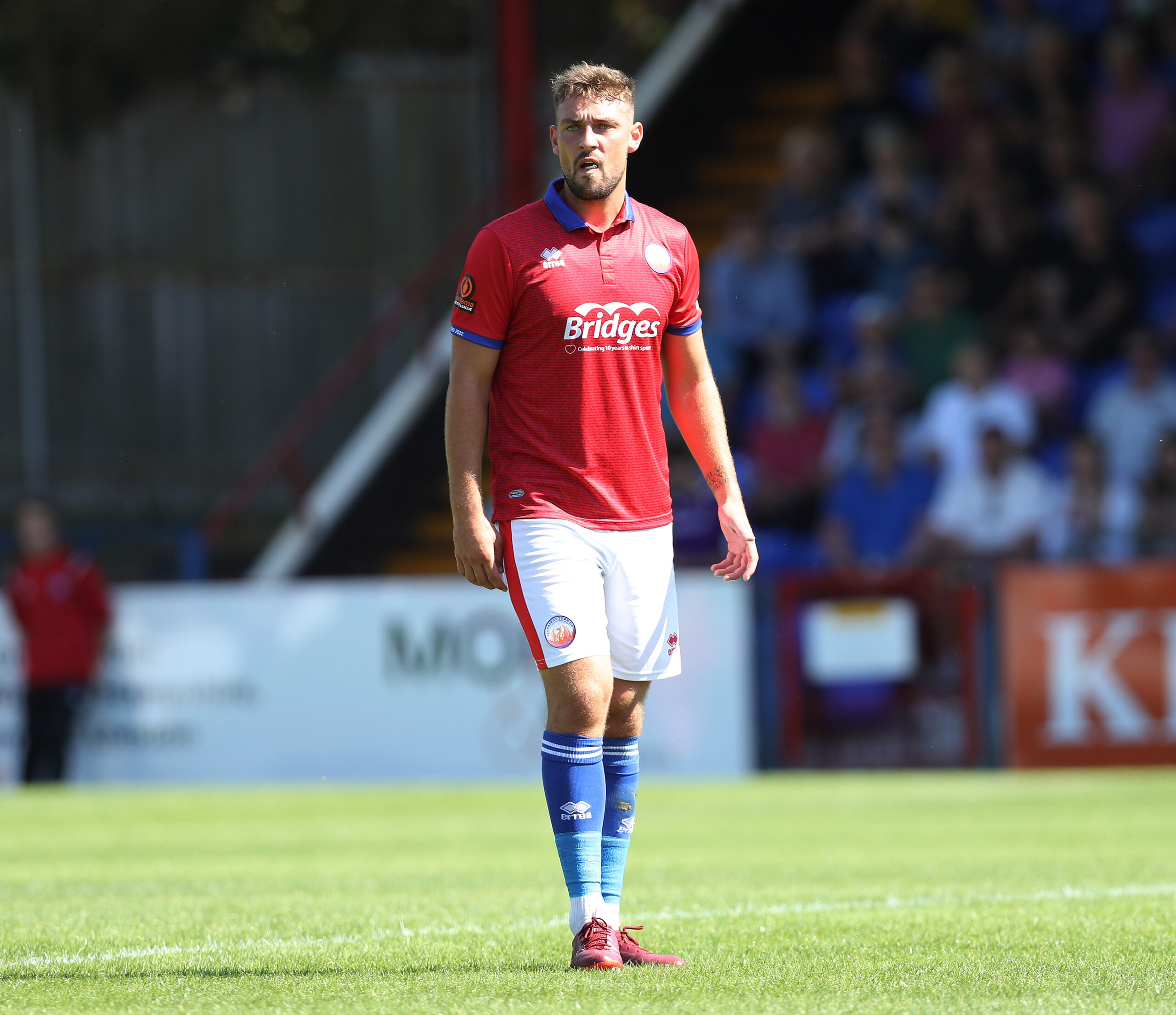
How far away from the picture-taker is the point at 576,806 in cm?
516

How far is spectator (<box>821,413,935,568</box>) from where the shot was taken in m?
15.2

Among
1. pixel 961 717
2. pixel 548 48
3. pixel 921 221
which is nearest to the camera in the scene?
pixel 961 717

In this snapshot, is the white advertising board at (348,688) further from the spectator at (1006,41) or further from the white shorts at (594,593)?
the white shorts at (594,593)

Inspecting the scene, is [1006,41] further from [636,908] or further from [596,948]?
[596,948]

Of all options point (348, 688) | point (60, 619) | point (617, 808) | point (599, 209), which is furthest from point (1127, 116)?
point (617, 808)

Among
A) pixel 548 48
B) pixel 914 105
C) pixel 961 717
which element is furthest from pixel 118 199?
pixel 961 717

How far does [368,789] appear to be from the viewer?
14.6 meters

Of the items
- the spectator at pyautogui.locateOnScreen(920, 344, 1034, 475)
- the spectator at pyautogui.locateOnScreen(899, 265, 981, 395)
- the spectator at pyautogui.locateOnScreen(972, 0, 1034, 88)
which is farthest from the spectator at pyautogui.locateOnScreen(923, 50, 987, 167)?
the spectator at pyautogui.locateOnScreen(920, 344, 1034, 475)

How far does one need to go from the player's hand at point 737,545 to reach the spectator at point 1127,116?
12407 millimetres

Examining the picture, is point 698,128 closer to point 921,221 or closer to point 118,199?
point 921,221

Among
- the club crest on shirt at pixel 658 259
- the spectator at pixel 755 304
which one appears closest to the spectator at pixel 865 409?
the spectator at pixel 755 304

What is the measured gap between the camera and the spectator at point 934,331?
16219 millimetres

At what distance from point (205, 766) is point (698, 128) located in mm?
8935

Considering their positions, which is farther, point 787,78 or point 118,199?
point 118,199
